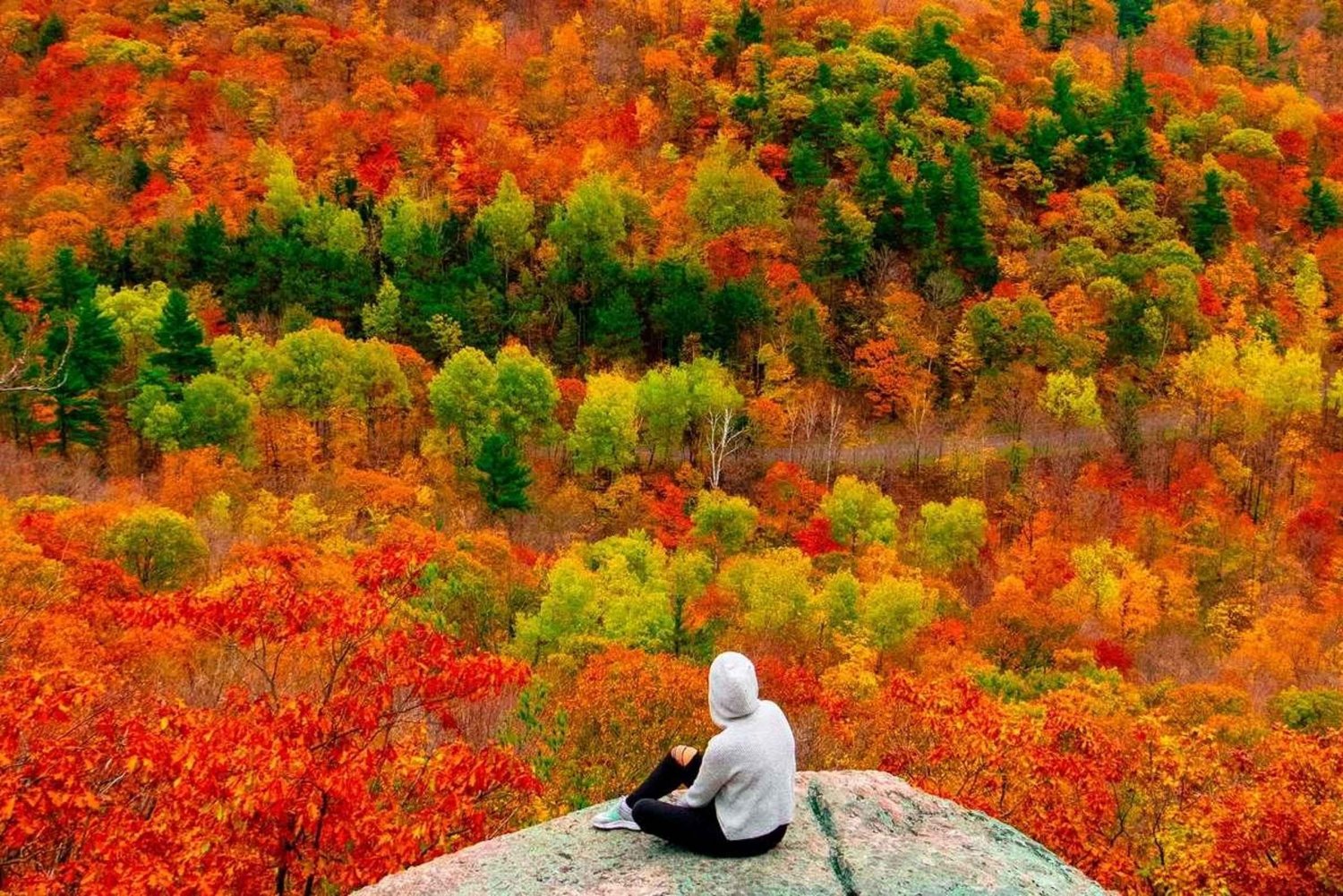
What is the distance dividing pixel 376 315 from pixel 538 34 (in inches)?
1657

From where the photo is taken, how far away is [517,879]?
7.40 metres

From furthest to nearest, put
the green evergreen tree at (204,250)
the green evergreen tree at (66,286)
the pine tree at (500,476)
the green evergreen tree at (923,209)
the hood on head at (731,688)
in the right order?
the green evergreen tree at (923,209), the green evergreen tree at (204,250), the green evergreen tree at (66,286), the pine tree at (500,476), the hood on head at (731,688)

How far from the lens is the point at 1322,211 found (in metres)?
78.2

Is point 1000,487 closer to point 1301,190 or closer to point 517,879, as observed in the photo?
point 1301,190

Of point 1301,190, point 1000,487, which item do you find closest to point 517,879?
point 1000,487

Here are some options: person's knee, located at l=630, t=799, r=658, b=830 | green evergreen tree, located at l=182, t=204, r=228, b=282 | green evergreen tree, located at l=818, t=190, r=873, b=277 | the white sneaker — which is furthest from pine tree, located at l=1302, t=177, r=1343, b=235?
person's knee, located at l=630, t=799, r=658, b=830

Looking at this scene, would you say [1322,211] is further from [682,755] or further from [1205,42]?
[682,755]

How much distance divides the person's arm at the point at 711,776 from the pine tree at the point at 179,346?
54327 millimetres

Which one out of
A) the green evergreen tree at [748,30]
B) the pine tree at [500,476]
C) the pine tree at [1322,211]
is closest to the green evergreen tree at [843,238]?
the green evergreen tree at [748,30]

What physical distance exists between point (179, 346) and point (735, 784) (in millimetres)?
55541

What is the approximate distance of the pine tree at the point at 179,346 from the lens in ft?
179

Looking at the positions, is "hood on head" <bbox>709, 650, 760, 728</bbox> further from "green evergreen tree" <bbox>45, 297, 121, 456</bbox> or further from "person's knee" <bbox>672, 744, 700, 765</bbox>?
"green evergreen tree" <bbox>45, 297, 121, 456</bbox>

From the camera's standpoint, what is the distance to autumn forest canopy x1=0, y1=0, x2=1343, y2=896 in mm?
14594

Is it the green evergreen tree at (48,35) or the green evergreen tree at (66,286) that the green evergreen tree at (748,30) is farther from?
the green evergreen tree at (48,35)
